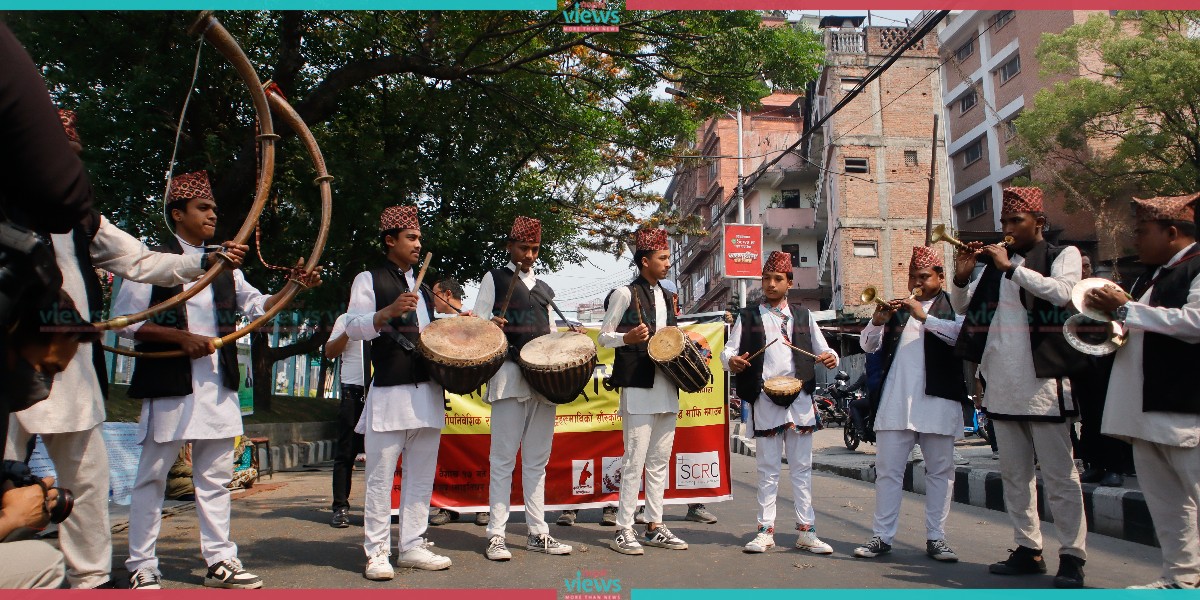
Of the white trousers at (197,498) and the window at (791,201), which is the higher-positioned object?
the window at (791,201)

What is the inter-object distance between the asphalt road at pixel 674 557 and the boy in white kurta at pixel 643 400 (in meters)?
0.30

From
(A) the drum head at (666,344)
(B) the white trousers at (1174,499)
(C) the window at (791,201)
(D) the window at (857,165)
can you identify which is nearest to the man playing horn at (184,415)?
(A) the drum head at (666,344)

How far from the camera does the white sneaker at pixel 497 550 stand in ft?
16.5

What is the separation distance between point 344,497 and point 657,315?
294 cm

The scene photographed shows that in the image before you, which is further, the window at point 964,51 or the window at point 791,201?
the window at point 791,201

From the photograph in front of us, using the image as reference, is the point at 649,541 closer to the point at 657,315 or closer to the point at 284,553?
the point at 657,315

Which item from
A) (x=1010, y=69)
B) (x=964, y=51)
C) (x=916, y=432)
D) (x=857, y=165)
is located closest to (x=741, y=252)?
(x=857, y=165)

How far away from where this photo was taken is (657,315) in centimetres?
583

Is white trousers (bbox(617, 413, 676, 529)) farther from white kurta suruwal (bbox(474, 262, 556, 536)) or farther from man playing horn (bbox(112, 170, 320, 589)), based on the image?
man playing horn (bbox(112, 170, 320, 589))

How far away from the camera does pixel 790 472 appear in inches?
219

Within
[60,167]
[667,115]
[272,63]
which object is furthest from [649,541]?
[272,63]

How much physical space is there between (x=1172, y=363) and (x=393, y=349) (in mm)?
3986

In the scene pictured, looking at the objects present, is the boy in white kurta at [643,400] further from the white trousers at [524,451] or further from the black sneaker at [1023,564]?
the black sneaker at [1023,564]

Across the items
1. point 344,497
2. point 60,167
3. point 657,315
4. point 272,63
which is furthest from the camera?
point 272,63
